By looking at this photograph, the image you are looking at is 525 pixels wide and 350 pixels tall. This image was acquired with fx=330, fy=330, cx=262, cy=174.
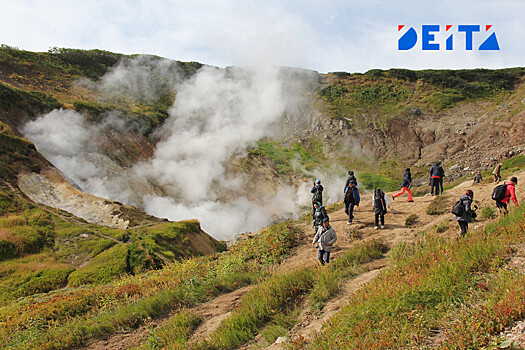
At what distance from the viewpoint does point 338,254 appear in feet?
32.2

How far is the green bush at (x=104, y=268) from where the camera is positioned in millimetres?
12115

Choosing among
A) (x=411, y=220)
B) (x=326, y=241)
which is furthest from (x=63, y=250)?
(x=411, y=220)

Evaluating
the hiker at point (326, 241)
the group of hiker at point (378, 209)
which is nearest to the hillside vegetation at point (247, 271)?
the hiker at point (326, 241)

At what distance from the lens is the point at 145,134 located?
38.1 m

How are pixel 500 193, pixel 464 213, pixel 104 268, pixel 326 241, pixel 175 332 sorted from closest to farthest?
pixel 175 332 < pixel 464 213 < pixel 326 241 < pixel 500 193 < pixel 104 268

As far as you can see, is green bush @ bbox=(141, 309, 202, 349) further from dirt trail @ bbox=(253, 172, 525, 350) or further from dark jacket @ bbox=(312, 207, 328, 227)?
dark jacket @ bbox=(312, 207, 328, 227)

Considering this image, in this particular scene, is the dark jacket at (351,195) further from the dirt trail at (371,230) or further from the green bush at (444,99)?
the green bush at (444,99)

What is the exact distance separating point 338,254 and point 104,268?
29.8 feet

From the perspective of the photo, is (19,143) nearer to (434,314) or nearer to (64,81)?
(434,314)

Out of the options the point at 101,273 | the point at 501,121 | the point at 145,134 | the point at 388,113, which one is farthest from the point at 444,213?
the point at 388,113

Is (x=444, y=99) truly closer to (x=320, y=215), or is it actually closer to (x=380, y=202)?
(x=380, y=202)

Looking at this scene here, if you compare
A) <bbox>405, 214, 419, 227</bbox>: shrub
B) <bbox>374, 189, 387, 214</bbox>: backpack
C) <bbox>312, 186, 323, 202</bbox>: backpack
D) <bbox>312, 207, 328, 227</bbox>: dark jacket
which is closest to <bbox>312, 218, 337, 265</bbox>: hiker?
<bbox>312, 207, 328, 227</bbox>: dark jacket

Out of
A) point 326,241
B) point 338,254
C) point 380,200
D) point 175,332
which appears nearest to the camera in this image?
point 175,332

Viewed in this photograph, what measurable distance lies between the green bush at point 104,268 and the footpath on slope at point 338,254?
603 cm
